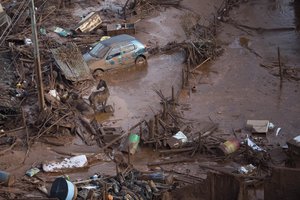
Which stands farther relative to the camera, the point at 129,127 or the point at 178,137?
the point at 129,127

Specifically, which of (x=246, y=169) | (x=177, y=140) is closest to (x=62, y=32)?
(x=177, y=140)

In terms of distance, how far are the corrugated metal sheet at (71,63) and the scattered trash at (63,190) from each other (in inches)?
320

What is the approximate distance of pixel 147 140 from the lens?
1892 cm

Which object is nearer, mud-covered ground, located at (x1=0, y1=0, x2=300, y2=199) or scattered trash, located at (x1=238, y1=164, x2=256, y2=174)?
scattered trash, located at (x1=238, y1=164, x2=256, y2=174)

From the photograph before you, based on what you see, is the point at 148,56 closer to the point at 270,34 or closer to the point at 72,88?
the point at 72,88

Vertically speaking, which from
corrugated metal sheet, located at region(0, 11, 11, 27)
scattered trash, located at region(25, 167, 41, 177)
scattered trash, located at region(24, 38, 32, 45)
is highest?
corrugated metal sheet, located at region(0, 11, 11, 27)

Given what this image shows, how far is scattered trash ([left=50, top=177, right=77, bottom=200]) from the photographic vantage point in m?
14.6

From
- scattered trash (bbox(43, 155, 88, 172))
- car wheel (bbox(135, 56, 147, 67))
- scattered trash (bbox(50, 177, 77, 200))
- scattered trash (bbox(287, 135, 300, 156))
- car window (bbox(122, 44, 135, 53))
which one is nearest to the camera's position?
scattered trash (bbox(50, 177, 77, 200))

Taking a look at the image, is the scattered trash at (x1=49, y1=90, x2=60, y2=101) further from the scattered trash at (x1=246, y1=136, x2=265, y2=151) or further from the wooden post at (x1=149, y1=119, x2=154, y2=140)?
the scattered trash at (x1=246, y1=136, x2=265, y2=151)

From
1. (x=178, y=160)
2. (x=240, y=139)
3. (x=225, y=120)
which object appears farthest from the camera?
(x=225, y=120)

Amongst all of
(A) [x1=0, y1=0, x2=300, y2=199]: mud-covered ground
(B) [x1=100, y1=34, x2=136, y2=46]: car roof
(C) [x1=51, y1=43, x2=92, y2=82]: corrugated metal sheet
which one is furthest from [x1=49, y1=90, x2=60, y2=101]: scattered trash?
(B) [x1=100, y1=34, x2=136, y2=46]: car roof

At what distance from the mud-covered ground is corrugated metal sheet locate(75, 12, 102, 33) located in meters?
1.98

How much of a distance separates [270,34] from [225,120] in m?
9.01

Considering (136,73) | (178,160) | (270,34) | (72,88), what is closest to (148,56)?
(136,73)
